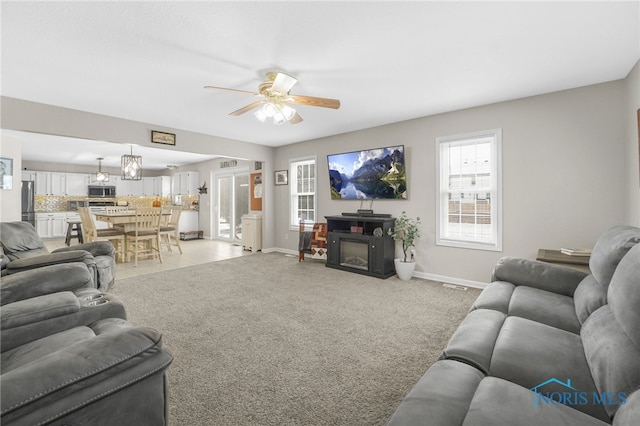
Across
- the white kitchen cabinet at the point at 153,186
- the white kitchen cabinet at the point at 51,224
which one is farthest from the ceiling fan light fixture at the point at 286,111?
the white kitchen cabinet at the point at 51,224

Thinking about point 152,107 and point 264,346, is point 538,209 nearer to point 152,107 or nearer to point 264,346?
point 264,346

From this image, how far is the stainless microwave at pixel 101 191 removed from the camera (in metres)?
9.18

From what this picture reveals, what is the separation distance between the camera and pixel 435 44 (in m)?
2.31

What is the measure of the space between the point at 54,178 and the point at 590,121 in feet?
40.4

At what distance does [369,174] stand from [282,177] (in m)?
2.32

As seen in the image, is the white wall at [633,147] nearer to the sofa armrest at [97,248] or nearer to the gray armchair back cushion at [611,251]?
the gray armchair back cushion at [611,251]

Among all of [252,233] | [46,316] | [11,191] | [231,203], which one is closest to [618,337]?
[46,316]

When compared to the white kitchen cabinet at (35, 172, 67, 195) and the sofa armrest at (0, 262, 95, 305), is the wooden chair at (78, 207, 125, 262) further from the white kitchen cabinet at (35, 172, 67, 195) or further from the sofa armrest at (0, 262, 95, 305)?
the white kitchen cabinet at (35, 172, 67, 195)

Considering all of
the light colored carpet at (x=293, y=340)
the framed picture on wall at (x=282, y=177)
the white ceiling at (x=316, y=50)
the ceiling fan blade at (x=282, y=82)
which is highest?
the white ceiling at (x=316, y=50)

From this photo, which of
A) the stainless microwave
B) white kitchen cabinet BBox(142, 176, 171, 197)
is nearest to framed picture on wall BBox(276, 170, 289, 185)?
white kitchen cabinet BBox(142, 176, 171, 197)

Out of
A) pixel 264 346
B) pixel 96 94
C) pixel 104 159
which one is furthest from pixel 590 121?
pixel 104 159

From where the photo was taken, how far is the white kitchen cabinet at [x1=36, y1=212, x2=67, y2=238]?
814 centimetres

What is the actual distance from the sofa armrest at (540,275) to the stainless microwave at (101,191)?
1110 cm

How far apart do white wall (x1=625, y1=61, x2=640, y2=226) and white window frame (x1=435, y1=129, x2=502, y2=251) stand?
1112mm
